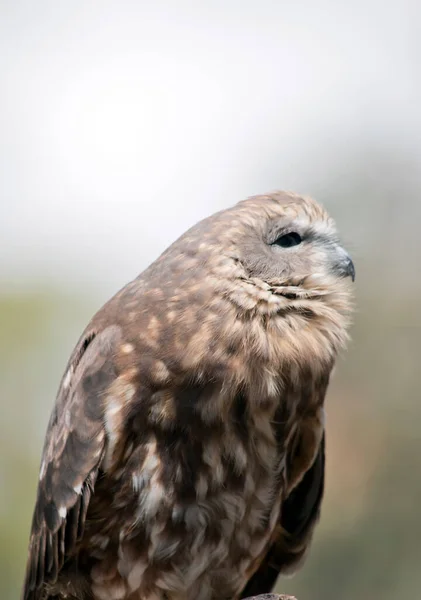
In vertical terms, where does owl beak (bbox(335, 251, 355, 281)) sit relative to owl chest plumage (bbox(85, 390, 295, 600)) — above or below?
above

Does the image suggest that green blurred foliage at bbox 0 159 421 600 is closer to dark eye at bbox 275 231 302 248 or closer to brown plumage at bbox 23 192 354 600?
dark eye at bbox 275 231 302 248

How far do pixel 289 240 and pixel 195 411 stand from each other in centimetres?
62

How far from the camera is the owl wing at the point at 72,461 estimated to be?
2391 mm

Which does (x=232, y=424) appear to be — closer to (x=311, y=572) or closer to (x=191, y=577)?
(x=191, y=577)

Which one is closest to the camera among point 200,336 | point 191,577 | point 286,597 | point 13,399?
point 286,597

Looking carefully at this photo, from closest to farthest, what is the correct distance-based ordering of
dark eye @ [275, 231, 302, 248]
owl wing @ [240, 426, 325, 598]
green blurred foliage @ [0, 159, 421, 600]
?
dark eye @ [275, 231, 302, 248]
owl wing @ [240, 426, 325, 598]
green blurred foliage @ [0, 159, 421, 600]

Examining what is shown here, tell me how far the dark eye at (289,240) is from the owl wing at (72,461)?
57 centimetres

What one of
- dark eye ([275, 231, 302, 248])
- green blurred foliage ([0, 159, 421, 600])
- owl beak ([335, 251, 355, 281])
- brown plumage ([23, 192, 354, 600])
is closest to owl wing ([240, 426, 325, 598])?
brown plumage ([23, 192, 354, 600])

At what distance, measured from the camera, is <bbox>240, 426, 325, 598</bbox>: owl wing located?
283cm

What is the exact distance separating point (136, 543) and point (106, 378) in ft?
1.61

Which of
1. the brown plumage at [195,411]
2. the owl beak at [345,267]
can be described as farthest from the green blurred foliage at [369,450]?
the brown plumage at [195,411]

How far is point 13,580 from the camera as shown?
6164 millimetres

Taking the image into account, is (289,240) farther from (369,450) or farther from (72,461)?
(369,450)

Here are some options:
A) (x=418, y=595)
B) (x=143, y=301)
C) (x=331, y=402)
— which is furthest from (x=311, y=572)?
(x=143, y=301)
